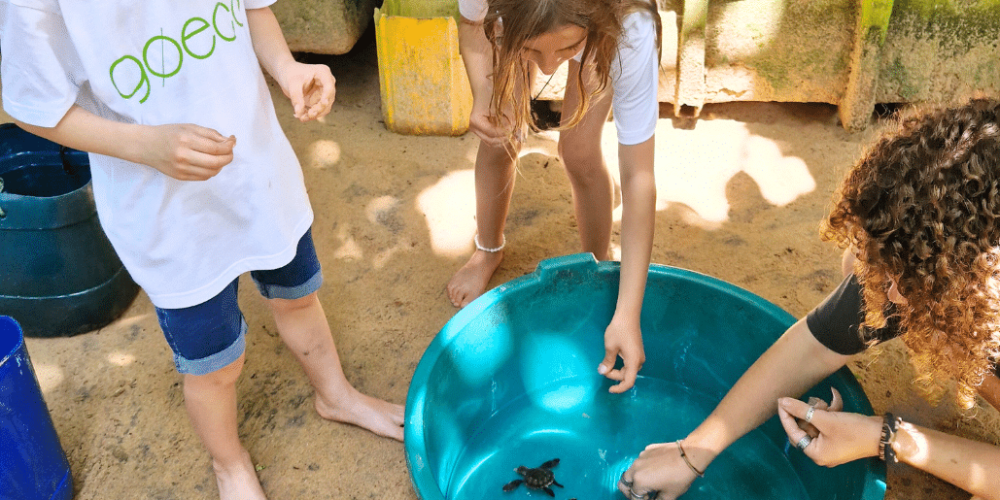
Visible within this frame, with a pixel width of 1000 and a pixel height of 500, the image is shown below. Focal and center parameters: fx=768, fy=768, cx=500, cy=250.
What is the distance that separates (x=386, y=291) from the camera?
192 cm

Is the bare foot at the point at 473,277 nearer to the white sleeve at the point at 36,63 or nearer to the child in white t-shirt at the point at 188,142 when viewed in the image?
the child in white t-shirt at the point at 188,142

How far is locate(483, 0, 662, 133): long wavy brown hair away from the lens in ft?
3.45

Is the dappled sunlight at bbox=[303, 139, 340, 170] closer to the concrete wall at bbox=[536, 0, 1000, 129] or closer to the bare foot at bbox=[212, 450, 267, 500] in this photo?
the concrete wall at bbox=[536, 0, 1000, 129]

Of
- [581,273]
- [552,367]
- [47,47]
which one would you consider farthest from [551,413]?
[47,47]

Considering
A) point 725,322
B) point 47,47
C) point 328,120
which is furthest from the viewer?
point 328,120

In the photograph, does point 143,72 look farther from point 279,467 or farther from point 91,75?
point 279,467

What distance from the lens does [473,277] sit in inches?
74.0

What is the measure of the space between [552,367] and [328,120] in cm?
132

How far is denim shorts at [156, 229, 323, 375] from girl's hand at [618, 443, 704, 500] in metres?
0.70

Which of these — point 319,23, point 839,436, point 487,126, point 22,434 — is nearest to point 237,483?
point 22,434

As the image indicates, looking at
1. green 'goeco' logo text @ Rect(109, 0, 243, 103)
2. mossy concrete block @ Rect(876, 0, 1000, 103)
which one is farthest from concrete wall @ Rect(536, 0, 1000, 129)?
green 'goeco' logo text @ Rect(109, 0, 243, 103)

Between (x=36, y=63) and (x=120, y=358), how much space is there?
0.97 m

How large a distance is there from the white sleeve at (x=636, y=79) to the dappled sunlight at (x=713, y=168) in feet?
2.75

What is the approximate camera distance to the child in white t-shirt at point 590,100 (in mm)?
1088
